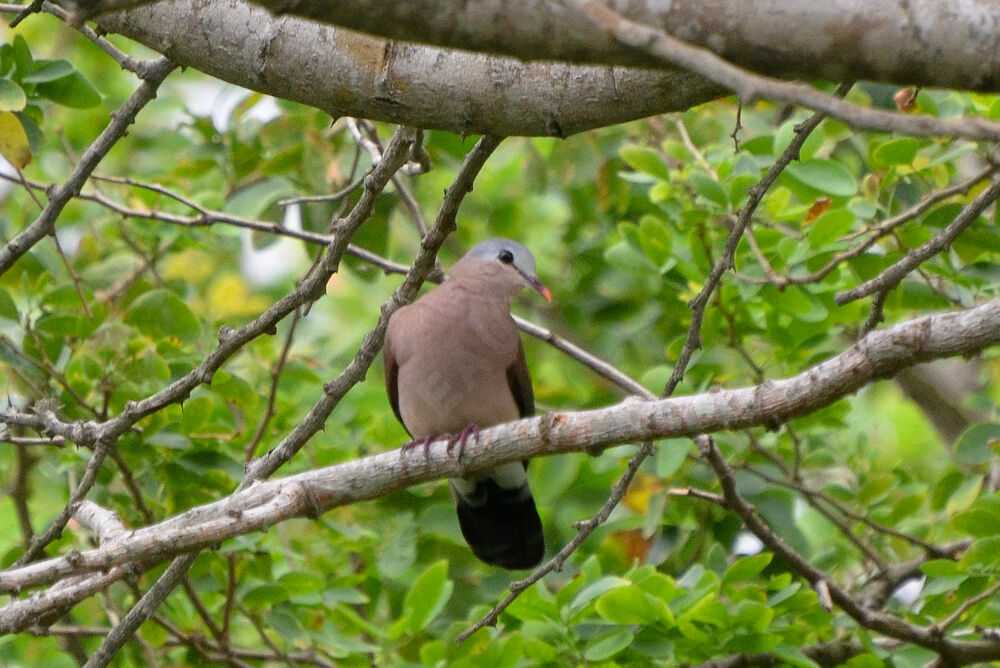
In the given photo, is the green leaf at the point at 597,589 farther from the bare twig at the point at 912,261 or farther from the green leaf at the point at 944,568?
the bare twig at the point at 912,261

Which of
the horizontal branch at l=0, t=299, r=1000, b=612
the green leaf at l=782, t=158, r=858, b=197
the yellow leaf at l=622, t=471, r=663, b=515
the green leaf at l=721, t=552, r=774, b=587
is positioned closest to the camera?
the horizontal branch at l=0, t=299, r=1000, b=612

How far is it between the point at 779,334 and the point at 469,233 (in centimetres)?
310

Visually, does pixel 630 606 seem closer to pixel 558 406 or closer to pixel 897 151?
pixel 897 151

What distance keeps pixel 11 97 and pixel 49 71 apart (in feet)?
1.10

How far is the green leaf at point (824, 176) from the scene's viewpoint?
4.34m

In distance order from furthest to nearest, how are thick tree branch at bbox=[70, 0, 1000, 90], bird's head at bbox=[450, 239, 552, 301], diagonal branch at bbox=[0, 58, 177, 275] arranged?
bird's head at bbox=[450, 239, 552, 301] < diagonal branch at bbox=[0, 58, 177, 275] < thick tree branch at bbox=[70, 0, 1000, 90]

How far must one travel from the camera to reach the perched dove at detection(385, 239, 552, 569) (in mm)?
4672

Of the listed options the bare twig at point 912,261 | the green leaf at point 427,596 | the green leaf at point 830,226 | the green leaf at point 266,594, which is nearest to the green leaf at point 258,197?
the green leaf at point 266,594

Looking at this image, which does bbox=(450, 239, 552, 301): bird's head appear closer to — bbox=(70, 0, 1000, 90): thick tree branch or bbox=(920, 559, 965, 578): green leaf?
bbox=(920, 559, 965, 578): green leaf

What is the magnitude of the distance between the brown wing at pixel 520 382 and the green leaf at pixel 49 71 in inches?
80.6

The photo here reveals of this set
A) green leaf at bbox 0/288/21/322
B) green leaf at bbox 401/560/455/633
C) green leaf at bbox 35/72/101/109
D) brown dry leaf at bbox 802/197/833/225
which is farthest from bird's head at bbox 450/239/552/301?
green leaf at bbox 0/288/21/322

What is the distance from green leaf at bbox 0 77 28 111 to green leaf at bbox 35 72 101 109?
11.5 inches

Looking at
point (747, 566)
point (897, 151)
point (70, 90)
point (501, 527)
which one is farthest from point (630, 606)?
point (70, 90)

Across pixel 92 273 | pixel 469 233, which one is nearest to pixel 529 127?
pixel 92 273
